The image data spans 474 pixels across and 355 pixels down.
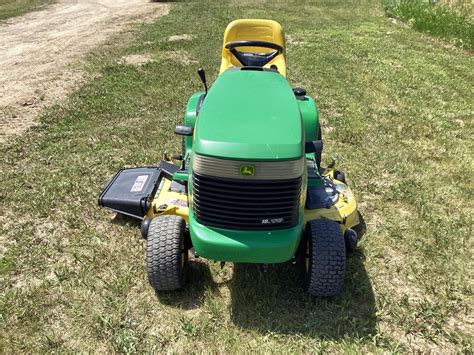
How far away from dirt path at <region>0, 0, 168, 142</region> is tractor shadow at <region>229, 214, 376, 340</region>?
4.80m

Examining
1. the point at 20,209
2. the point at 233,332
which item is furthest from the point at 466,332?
the point at 20,209

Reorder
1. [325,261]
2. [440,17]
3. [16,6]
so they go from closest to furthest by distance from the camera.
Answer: [325,261] < [440,17] < [16,6]

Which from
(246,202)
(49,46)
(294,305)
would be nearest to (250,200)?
(246,202)

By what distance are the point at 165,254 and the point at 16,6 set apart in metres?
20.6

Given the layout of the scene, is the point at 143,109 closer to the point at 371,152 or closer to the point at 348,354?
the point at 371,152

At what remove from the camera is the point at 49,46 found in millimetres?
11852

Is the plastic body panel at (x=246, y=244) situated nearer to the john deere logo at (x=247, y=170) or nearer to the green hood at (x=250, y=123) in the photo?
the john deere logo at (x=247, y=170)

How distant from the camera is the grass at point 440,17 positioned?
12.7 metres

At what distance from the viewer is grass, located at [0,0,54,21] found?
56.8ft

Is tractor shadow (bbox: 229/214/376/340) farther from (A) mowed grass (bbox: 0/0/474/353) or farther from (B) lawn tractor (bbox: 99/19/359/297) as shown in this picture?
(B) lawn tractor (bbox: 99/19/359/297)

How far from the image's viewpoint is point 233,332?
10.4 ft

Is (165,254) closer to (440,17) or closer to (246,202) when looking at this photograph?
(246,202)

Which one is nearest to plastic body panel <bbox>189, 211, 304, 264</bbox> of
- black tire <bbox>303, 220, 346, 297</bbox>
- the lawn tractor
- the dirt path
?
the lawn tractor

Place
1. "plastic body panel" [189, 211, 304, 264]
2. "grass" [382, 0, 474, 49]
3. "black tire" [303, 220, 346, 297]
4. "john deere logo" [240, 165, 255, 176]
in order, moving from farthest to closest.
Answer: "grass" [382, 0, 474, 49], "black tire" [303, 220, 346, 297], "plastic body panel" [189, 211, 304, 264], "john deere logo" [240, 165, 255, 176]
